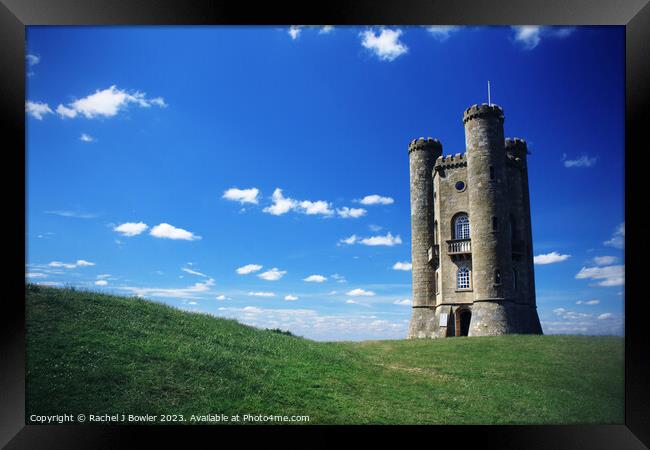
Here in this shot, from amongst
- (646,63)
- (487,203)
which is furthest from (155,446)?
(487,203)

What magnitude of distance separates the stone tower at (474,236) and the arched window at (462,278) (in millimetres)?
54

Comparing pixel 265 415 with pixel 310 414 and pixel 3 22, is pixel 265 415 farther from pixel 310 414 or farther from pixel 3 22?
pixel 3 22

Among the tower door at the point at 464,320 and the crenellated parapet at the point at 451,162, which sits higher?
the crenellated parapet at the point at 451,162

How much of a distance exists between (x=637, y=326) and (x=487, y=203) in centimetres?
1389

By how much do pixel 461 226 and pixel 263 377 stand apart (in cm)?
1740

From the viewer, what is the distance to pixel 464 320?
27.8m

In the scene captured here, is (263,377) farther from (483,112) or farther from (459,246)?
(483,112)

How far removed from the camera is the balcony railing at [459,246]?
89.7 ft

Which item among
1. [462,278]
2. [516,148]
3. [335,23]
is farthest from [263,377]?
[516,148]

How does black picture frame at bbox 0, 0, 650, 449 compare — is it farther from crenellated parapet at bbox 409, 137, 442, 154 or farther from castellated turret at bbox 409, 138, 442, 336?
crenellated parapet at bbox 409, 137, 442, 154

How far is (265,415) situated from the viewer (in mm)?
13086

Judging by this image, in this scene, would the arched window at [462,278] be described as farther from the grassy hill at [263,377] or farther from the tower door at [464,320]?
the grassy hill at [263,377]

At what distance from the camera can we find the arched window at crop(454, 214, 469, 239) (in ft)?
92.3

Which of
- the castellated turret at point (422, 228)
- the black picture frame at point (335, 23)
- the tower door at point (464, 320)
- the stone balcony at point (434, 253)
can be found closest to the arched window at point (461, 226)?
the stone balcony at point (434, 253)
